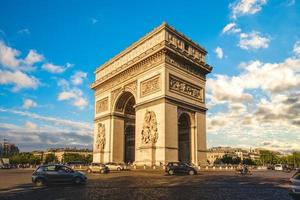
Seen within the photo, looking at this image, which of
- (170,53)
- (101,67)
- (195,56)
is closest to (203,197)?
(170,53)

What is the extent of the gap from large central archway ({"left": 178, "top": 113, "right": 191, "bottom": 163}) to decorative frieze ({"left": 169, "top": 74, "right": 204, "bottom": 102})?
9.96ft

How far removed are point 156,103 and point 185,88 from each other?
16.7ft

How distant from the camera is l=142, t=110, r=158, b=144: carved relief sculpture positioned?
37781 millimetres

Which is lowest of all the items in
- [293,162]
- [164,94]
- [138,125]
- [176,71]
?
[293,162]

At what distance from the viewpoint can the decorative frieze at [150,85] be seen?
39.0m

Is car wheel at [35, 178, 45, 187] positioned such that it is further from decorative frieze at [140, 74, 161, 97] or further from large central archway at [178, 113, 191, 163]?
large central archway at [178, 113, 191, 163]

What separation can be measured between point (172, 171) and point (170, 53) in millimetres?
15356

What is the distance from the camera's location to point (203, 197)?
1355 cm

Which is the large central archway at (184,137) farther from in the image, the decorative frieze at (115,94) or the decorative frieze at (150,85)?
the decorative frieze at (115,94)


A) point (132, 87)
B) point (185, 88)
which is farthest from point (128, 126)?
point (185, 88)

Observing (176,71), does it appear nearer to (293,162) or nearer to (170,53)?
(170,53)

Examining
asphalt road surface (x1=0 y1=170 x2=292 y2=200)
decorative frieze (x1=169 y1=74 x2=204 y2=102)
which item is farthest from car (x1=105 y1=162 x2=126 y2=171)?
asphalt road surface (x1=0 y1=170 x2=292 y2=200)

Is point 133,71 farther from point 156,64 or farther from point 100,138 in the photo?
point 100,138

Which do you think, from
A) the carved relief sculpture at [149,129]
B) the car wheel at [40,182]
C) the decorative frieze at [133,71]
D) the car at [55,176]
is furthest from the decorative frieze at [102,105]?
the car wheel at [40,182]
